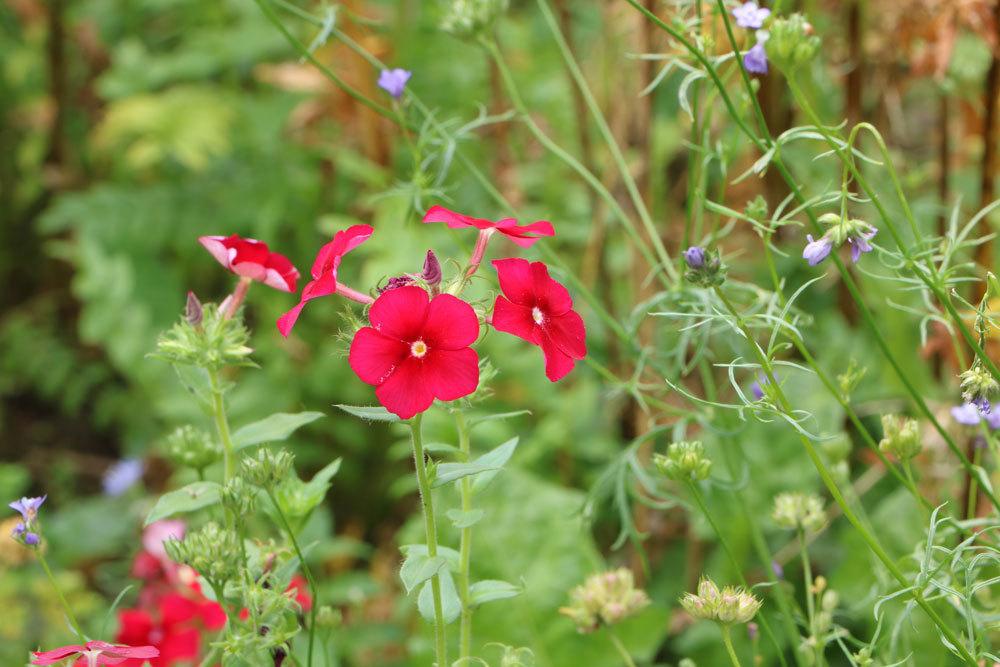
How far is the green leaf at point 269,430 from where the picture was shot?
1.01 meters

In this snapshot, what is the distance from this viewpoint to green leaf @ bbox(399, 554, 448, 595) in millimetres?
863

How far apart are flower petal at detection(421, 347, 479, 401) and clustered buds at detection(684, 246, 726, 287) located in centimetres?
18

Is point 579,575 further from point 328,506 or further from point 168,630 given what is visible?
point 328,506

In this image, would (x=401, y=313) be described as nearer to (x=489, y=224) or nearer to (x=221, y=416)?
(x=489, y=224)

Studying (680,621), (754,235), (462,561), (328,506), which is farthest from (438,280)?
(328,506)

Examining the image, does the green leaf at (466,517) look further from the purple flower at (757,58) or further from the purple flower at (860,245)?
the purple flower at (757,58)

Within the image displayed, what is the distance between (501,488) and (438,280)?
98 centimetres

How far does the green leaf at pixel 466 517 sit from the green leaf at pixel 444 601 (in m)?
0.05

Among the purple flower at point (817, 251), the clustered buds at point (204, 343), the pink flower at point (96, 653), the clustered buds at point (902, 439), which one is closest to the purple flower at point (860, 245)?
the purple flower at point (817, 251)

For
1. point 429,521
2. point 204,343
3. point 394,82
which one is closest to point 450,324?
point 429,521

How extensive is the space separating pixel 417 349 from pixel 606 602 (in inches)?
16.6

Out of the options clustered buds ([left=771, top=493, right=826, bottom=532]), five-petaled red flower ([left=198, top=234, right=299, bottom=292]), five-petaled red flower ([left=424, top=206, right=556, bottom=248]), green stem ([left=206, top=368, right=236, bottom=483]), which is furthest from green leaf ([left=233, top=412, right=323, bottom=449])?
clustered buds ([left=771, top=493, right=826, bottom=532])

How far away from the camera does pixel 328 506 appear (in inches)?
97.7

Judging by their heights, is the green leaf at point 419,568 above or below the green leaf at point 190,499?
above
